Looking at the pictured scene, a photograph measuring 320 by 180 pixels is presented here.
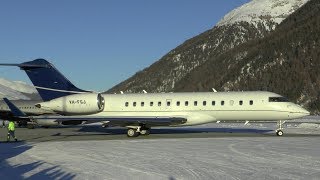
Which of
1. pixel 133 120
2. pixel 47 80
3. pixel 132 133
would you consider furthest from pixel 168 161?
pixel 47 80

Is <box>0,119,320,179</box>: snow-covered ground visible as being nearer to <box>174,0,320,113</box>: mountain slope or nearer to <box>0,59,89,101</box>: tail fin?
<box>0,59,89,101</box>: tail fin

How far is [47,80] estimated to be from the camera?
31922 mm

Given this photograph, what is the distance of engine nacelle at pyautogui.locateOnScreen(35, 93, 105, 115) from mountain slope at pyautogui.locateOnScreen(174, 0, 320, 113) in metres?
66.4

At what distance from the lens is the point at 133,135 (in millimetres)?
28859

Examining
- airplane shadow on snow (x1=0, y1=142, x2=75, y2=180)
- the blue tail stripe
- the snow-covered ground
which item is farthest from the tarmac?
airplane shadow on snow (x1=0, y1=142, x2=75, y2=180)

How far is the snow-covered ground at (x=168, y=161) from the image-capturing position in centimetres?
1336

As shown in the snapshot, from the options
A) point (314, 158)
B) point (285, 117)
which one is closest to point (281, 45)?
point (285, 117)

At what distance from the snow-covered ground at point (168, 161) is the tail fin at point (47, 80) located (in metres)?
10.4

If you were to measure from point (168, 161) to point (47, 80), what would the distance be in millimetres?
17952

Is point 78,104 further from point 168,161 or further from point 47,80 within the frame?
point 168,161

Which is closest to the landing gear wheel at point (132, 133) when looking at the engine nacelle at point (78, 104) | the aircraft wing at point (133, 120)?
the aircraft wing at point (133, 120)

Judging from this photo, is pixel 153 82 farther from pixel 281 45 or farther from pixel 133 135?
pixel 133 135

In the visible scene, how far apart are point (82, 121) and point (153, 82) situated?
154m

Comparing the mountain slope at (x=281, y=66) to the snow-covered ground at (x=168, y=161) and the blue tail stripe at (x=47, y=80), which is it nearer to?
the blue tail stripe at (x=47, y=80)
